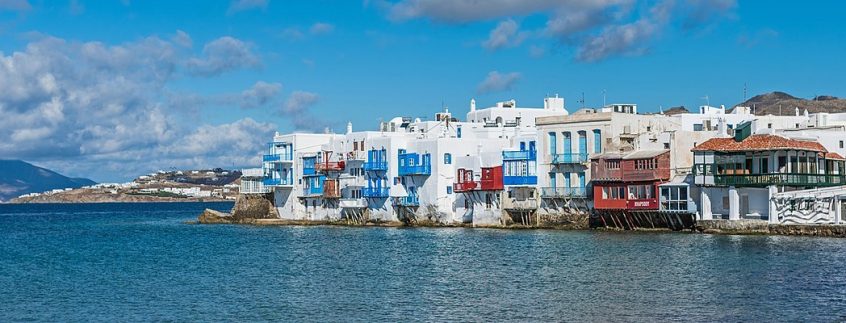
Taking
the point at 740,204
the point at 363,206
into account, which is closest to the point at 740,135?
the point at 740,204

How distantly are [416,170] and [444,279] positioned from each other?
38995mm

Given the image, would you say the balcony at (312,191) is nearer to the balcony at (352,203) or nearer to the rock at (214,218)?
the balcony at (352,203)

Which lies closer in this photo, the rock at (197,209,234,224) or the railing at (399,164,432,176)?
the railing at (399,164,432,176)

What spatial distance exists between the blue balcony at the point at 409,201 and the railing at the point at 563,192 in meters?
11.4

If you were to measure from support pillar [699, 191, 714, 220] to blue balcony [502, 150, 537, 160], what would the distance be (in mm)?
14873

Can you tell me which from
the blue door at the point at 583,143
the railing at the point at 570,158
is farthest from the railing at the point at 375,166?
the blue door at the point at 583,143

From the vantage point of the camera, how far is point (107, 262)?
57094 millimetres

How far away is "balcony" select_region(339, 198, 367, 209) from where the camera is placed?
292 feet

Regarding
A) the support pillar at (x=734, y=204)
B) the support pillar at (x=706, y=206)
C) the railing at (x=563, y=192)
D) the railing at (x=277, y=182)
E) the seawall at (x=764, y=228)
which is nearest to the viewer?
the seawall at (x=764, y=228)

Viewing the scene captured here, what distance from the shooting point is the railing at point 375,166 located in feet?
283

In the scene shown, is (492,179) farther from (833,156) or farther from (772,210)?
(833,156)

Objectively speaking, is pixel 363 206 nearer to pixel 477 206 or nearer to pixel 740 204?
pixel 477 206

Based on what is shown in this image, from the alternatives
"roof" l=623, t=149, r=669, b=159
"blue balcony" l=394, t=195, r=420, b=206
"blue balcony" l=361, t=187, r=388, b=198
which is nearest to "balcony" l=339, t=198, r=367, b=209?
"blue balcony" l=361, t=187, r=388, b=198

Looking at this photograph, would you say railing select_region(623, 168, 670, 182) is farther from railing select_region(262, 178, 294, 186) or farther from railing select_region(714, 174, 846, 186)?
railing select_region(262, 178, 294, 186)
